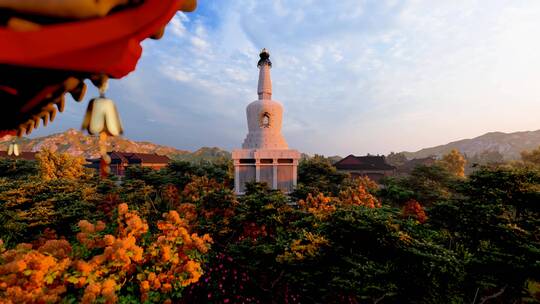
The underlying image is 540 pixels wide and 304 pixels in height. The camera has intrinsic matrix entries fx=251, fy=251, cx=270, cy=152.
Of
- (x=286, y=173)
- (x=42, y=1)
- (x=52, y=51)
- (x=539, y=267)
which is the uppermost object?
(x=42, y=1)

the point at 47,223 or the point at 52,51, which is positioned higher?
the point at 52,51

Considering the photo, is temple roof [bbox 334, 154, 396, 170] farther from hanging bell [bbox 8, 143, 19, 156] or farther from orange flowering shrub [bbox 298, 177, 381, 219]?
hanging bell [bbox 8, 143, 19, 156]

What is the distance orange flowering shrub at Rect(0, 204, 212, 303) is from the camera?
16.9 feet

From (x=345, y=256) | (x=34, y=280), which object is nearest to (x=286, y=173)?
(x=345, y=256)

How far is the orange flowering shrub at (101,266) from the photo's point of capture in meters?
5.14

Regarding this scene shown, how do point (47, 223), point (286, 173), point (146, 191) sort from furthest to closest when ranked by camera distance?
point (286, 173)
point (146, 191)
point (47, 223)

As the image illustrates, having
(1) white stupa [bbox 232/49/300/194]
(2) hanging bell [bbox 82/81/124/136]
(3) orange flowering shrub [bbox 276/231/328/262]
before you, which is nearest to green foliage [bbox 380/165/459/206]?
(1) white stupa [bbox 232/49/300/194]

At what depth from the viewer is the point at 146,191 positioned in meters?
17.8

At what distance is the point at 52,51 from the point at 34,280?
6.09 m

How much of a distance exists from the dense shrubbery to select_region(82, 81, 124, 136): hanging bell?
540cm

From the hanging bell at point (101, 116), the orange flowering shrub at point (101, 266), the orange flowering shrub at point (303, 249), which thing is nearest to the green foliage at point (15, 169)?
the orange flowering shrub at point (101, 266)

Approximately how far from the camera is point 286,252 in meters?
7.83

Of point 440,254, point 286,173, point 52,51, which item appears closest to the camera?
point 52,51

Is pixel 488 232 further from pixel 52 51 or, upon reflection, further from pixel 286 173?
pixel 286 173
